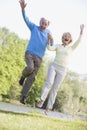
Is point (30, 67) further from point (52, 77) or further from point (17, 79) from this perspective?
point (17, 79)

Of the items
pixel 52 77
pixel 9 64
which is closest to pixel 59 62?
pixel 52 77

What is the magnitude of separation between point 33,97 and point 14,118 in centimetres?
6000

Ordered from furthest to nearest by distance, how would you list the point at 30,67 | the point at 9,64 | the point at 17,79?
1. the point at 17,79
2. the point at 9,64
3. the point at 30,67

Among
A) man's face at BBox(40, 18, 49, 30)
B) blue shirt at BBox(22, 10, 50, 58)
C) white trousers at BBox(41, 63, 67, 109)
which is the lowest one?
white trousers at BBox(41, 63, 67, 109)

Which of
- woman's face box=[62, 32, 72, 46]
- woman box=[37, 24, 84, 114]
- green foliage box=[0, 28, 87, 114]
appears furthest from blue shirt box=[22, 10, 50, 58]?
green foliage box=[0, 28, 87, 114]

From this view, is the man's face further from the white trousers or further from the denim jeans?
the white trousers

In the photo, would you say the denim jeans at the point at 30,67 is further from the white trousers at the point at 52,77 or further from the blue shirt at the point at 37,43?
the white trousers at the point at 52,77

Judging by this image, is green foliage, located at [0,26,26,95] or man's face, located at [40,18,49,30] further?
green foliage, located at [0,26,26,95]

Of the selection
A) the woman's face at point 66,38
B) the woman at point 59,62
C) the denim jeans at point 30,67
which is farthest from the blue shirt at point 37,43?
the woman's face at point 66,38

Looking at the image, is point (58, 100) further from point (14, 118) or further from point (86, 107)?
point (14, 118)

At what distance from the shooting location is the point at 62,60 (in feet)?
38.3

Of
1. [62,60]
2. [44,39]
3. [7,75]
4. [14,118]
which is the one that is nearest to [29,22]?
[44,39]

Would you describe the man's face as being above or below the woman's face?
above

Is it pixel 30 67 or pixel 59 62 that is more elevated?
pixel 59 62
